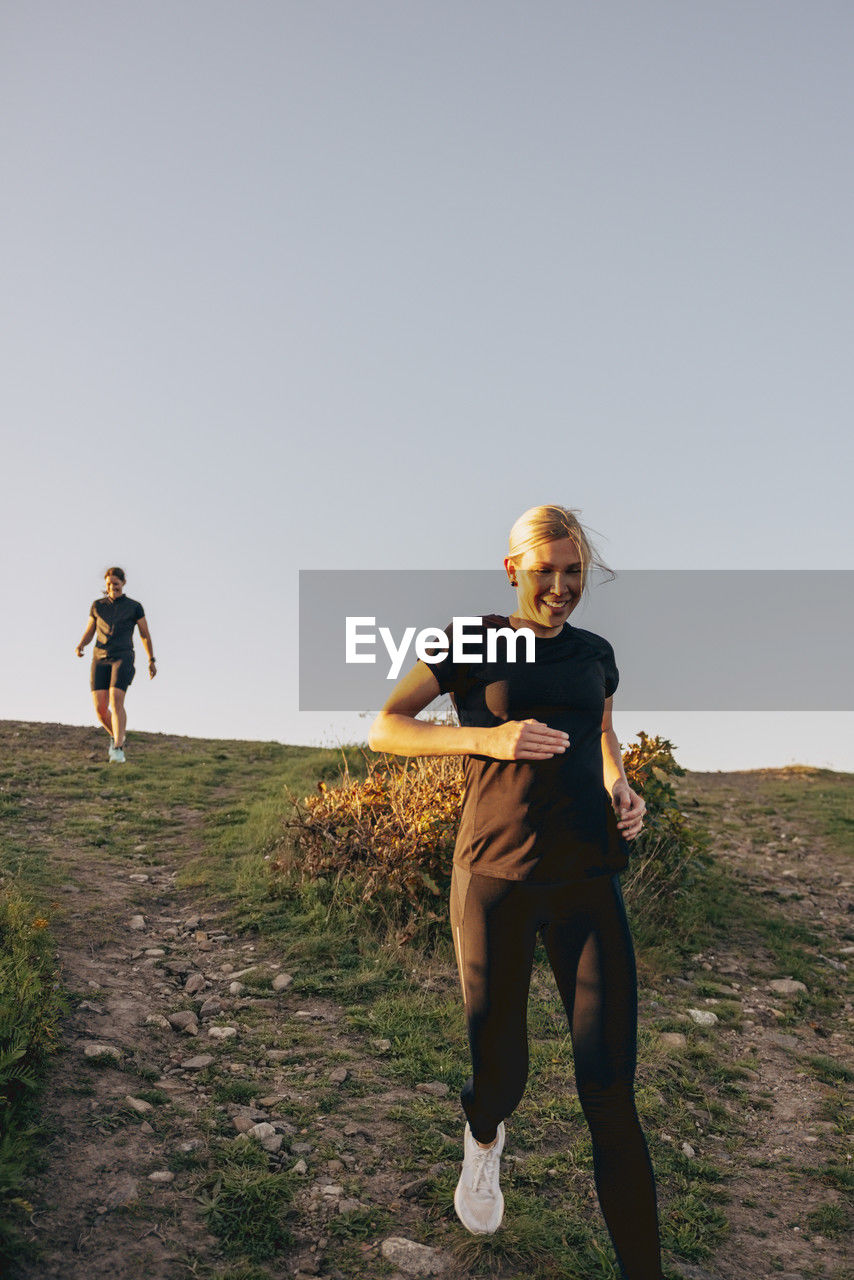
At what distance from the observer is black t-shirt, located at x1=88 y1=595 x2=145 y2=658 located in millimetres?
14805

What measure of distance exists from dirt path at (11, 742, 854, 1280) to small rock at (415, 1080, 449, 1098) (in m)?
0.03

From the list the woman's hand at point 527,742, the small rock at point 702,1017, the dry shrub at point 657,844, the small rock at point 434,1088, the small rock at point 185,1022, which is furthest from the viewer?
the dry shrub at point 657,844

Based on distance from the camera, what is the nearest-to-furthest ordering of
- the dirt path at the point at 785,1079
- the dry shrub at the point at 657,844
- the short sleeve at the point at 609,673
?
the short sleeve at the point at 609,673, the dirt path at the point at 785,1079, the dry shrub at the point at 657,844

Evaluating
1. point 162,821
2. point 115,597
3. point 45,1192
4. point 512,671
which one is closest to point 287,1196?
point 45,1192

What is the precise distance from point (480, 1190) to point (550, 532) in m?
2.71

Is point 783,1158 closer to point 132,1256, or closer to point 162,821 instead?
point 132,1256

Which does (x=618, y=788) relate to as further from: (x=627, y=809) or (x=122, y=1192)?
(x=122, y=1192)

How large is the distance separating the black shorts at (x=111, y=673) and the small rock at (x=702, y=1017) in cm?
1073

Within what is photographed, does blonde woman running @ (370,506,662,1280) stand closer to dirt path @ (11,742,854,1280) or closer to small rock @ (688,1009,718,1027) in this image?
dirt path @ (11,742,854,1280)

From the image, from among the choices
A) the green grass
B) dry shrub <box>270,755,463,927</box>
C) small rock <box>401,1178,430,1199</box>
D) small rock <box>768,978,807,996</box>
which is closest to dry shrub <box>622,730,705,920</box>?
small rock <box>768,978,807,996</box>

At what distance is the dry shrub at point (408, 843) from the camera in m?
7.57

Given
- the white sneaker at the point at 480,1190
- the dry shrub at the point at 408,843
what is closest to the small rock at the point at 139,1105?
the white sneaker at the point at 480,1190

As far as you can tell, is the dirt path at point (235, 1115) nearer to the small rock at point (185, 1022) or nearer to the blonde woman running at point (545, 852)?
the small rock at point (185, 1022)

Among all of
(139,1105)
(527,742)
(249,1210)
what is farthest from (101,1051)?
(527,742)
